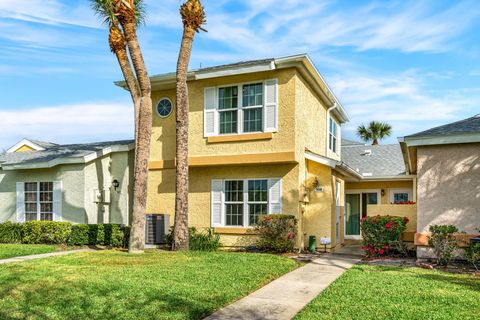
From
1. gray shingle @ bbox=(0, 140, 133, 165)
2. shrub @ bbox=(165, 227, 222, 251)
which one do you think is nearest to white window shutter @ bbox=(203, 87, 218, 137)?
shrub @ bbox=(165, 227, 222, 251)

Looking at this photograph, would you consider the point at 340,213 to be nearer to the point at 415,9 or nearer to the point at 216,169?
the point at 216,169

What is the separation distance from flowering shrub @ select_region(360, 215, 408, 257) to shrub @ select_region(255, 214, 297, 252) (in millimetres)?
2295

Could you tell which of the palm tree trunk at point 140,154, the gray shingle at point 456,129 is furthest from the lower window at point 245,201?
the gray shingle at point 456,129

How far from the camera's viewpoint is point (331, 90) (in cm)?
1750

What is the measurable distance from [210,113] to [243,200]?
11.1ft

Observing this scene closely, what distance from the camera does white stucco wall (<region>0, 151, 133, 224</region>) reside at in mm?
16531

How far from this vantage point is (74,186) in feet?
54.7

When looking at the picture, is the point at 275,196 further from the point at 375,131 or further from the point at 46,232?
the point at 375,131

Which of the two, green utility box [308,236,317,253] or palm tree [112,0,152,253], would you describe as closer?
palm tree [112,0,152,253]

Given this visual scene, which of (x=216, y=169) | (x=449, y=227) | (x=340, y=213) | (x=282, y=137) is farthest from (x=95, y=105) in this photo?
(x=449, y=227)

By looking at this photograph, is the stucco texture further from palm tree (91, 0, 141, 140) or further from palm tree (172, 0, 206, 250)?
palm tree (91, 0, 141, 140)

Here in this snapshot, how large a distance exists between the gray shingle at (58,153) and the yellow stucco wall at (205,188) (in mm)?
2788

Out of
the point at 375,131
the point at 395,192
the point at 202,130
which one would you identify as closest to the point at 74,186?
the point at 202,130

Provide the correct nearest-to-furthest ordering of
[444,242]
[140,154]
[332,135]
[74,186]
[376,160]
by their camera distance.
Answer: [444,242] < [140,154] < [74,186] < [332,135] < [376,160]
